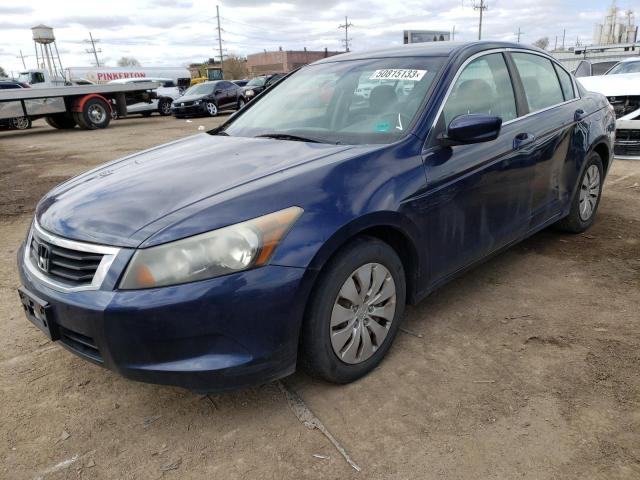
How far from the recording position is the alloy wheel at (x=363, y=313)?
235 centimetres

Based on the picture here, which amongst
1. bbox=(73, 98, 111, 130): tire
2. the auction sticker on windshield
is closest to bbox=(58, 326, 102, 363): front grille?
the auction sticker on windshield

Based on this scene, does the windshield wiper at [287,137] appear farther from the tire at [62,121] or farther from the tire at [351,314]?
the tire at [62,121]

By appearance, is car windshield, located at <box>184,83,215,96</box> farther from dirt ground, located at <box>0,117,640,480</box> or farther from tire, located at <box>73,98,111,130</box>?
dirt ground, located at <box>0,117,640,480</box>

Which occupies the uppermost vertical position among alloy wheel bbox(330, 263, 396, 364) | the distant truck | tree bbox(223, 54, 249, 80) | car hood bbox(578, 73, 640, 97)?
tree bbox(223, 54, 249, 80)

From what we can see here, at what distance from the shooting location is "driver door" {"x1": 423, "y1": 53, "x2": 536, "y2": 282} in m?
2.75

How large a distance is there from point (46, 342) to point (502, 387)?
2.53 m

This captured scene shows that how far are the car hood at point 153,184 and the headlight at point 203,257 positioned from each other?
0.11 metres

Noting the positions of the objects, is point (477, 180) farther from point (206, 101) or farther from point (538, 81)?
point (206, 101)

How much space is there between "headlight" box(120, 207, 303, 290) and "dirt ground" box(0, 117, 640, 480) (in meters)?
0.75

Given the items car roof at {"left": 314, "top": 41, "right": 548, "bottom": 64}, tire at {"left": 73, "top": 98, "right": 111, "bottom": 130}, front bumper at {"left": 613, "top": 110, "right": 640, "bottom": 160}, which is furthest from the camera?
tire at {"left": 73, "top": 98, "right": 111, "bottom": 130}

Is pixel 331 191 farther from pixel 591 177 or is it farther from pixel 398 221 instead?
pixel 591 177

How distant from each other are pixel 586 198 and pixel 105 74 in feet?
106

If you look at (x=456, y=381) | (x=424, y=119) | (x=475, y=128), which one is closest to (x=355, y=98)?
(x=424, y=119)

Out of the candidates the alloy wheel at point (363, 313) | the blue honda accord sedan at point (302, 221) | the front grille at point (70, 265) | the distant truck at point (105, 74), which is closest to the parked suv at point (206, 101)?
the distant truck at point (105, 74)
